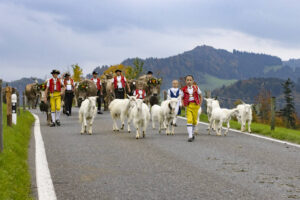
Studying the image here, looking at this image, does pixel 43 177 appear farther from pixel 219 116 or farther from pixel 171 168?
pixel 219 116

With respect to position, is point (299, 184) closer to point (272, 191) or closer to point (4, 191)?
point (272, 191)

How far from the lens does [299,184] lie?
657 cm

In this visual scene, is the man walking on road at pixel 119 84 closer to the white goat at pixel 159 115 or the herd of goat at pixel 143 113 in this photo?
the white goat at pixel 159 115

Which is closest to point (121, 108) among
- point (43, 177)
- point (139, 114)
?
point (139, 114)

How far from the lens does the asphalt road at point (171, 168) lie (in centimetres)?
604

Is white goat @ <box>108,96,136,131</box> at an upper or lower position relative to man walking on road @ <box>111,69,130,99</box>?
lower

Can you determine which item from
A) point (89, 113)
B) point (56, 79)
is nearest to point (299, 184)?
point (89, 113)

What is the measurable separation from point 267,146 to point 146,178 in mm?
5685

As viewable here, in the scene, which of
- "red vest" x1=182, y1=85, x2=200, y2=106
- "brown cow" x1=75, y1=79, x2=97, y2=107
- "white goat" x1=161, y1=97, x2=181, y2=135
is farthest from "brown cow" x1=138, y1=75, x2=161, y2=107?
"red vest" x1=182, y1=85, x2=200, y2=106

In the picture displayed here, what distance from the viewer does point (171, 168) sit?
26.0 feet

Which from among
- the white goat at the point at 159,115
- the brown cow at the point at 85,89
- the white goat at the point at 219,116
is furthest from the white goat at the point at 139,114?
the brown cow at the point at 85,89

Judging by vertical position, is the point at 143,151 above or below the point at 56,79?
below

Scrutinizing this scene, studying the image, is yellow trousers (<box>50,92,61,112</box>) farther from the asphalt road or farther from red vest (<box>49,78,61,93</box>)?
the asphalt road

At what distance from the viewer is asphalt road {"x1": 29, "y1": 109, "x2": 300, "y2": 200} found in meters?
6.04
